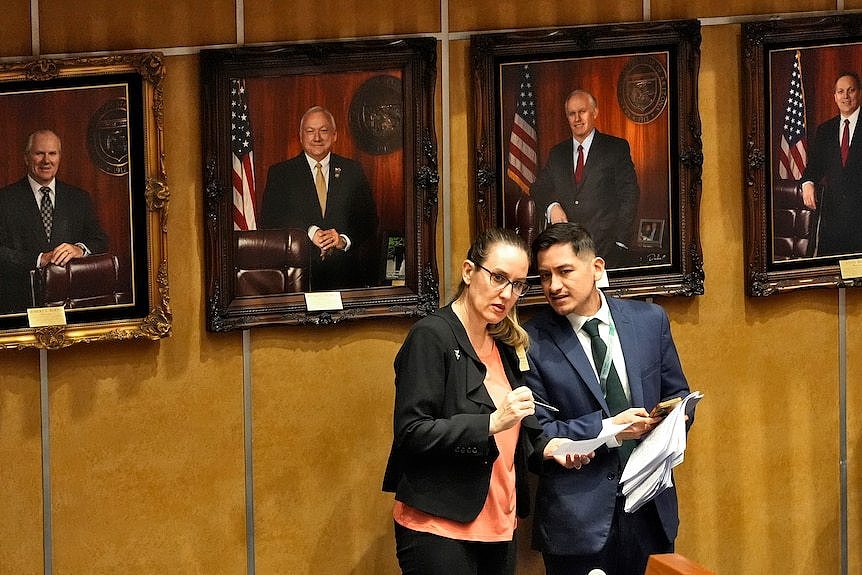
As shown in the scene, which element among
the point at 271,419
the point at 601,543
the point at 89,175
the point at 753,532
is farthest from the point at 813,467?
the point at 89,175

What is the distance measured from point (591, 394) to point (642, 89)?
1.34 metres

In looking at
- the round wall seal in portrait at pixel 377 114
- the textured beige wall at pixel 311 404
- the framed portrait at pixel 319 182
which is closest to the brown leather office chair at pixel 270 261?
the framed portrait at pixel 319 182

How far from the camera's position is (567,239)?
3.84 meters

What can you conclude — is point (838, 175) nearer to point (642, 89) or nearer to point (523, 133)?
point (642, 89)

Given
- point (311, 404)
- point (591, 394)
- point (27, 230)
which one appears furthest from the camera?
point (311, 404)

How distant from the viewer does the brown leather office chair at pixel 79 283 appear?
4.15m

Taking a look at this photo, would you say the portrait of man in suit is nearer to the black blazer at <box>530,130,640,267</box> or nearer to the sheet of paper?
the black blazer at <box>530,130,640,267</box>

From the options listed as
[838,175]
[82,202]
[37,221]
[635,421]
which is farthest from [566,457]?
[37,221]

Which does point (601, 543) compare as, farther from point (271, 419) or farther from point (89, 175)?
point (89, 175)

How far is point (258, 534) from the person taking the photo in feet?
14.4

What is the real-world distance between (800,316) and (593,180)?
105 cm

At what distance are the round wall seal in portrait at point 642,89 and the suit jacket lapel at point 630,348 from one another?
935 millimetres

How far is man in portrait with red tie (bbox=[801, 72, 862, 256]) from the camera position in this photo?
Answer: 4.55 metres

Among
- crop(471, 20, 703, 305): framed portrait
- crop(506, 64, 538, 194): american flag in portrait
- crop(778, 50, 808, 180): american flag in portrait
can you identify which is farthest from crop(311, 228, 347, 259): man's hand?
crop(778, 50, 808, 180): american flag in portrait
